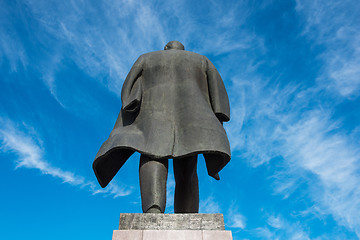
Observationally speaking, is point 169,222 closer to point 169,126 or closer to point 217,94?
point 169,126

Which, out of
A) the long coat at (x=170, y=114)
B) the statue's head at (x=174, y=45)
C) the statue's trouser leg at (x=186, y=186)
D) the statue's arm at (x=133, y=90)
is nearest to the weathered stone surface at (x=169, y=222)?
the long coat at (x=170, y=114)

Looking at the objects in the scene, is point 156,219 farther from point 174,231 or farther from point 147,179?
point 147,179

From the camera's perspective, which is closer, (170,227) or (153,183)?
(170,227)

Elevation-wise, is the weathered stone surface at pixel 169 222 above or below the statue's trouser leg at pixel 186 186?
below

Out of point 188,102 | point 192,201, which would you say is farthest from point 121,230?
point 188,102

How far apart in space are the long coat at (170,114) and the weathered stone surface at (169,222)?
0.84 meters

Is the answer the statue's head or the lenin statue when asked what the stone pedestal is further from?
the statue's head

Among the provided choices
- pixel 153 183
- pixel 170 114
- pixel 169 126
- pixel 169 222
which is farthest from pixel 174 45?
pixel 169 222

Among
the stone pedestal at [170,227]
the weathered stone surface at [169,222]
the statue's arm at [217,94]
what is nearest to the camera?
the stone pedestal at [170,227]

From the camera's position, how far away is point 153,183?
4488 mm

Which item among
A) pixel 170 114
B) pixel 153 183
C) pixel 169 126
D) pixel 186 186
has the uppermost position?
pixel 170 114

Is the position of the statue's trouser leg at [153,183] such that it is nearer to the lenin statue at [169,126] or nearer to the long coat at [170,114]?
the lenin statue at [169,126]

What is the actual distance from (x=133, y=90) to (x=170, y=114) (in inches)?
27.5

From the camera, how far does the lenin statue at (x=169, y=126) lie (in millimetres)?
4652
